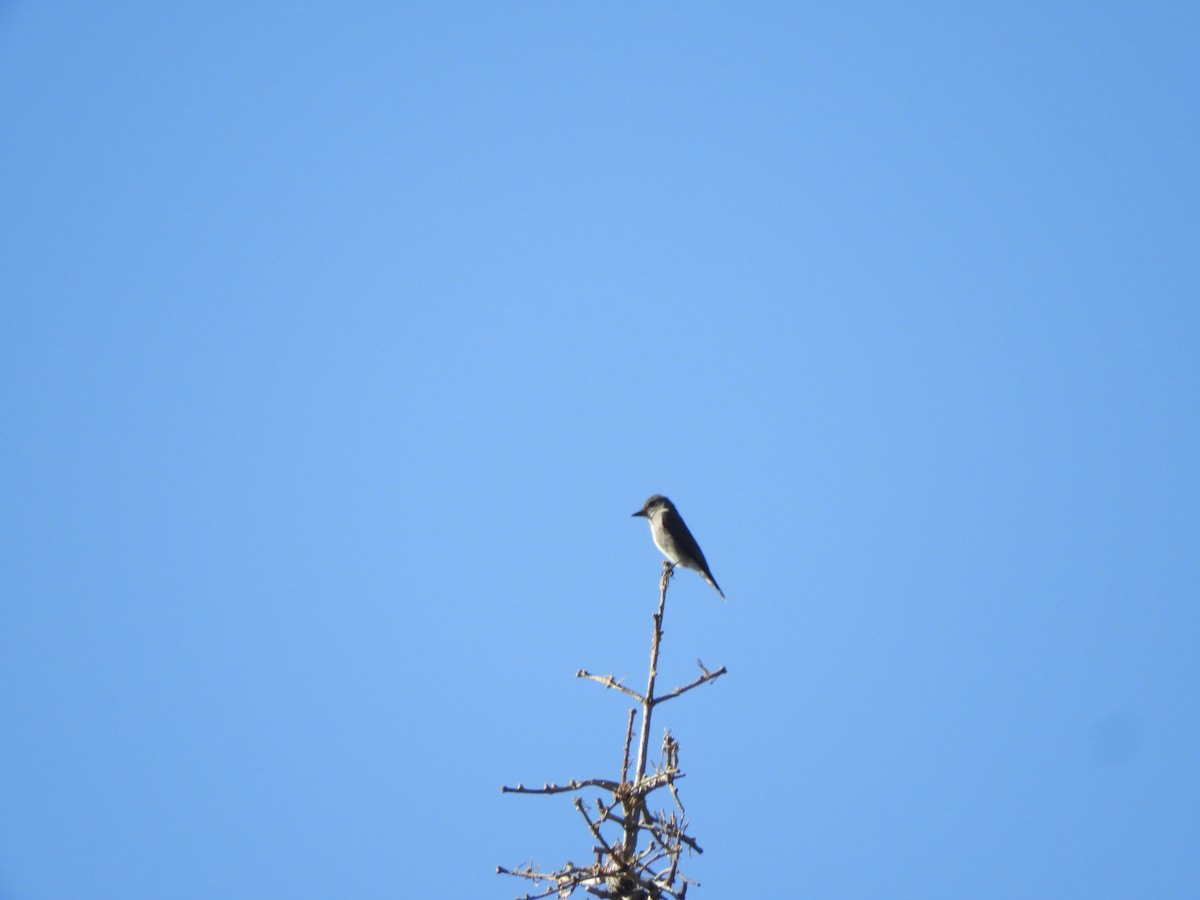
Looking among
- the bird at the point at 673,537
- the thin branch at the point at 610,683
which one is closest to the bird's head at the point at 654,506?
the bird at the point at 673,537

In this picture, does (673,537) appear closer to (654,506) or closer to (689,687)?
(654,506)

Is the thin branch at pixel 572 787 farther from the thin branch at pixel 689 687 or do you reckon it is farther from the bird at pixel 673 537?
the bird at pixel 673 537

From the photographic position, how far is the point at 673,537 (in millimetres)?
13695

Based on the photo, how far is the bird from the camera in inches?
541

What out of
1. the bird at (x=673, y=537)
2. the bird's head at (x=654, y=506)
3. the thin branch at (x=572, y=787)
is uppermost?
the bird's head at (x=654, y=506)

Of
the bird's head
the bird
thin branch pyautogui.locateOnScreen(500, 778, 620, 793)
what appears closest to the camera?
thin branch pyautogui.locateOnScreen(500, 778, 620, 793)

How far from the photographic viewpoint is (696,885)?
4590 millimetres

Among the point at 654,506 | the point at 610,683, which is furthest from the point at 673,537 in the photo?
the point at 610,683

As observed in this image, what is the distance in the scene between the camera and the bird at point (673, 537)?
1373 centimetres

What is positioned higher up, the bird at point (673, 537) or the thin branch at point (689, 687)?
the bird at point (673, 537)

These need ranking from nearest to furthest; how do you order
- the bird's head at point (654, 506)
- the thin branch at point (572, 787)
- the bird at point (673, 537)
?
1. the thin branch at point (572, 787)
2. the bird at point (673, 537)
3. the bird's head at point (654, 506)

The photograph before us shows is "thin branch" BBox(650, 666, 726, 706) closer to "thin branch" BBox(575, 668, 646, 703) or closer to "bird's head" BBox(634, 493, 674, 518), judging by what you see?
"thin branch" BBox(575, 668, 646, 703)

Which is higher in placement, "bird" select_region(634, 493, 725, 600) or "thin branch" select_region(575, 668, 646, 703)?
"bird" select_region(634, 493, 725, 600)

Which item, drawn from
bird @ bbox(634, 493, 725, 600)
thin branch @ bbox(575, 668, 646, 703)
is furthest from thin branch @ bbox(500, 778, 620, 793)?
bird @ bbox(634, 493, 725, 600)
